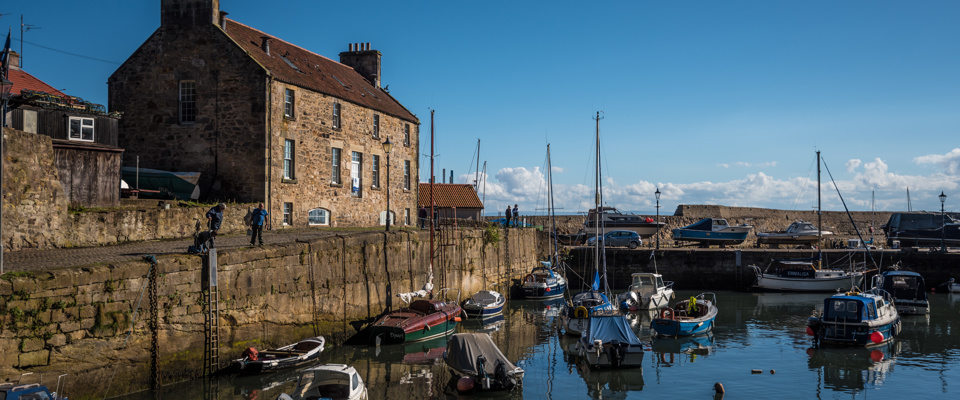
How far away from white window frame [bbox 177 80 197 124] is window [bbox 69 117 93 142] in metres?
5.90

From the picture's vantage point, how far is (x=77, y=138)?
79.0ft

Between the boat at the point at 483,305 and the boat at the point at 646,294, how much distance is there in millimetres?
6353

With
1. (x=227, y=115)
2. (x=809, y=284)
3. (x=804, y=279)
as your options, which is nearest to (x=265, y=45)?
(x=227, y=115)

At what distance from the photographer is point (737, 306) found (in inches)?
1502

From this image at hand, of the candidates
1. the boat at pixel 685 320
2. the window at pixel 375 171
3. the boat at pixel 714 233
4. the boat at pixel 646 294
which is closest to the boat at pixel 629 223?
the boat at pixel 714 233

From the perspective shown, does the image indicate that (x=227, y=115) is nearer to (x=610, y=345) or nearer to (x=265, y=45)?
(x=265, y=45)

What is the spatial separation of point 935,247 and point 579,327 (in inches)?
1328

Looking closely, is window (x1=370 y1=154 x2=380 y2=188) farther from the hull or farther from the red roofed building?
the hull

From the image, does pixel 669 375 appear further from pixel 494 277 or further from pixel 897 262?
pixel 897 262

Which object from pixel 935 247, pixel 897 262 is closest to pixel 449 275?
pixel 897 262

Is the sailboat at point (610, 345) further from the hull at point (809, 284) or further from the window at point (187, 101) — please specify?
the hull at point (809, 284)

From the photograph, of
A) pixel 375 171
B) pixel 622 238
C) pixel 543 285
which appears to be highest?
pixel 375 171

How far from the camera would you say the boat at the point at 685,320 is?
27875 millimetres

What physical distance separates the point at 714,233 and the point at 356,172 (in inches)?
1112
